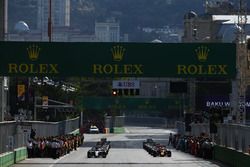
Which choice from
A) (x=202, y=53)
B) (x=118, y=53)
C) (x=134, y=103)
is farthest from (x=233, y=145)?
(x=134, y=103)

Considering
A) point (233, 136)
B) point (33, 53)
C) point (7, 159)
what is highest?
point (33, 53)

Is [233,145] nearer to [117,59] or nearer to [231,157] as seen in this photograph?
[231,157]

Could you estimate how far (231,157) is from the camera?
39.1 m

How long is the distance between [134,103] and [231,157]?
69812mm

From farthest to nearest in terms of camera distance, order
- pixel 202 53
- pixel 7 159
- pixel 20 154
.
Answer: pixel 20 154 < pixel 202 53 < pixel 7 159

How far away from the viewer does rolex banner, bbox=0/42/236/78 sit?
4403 cm

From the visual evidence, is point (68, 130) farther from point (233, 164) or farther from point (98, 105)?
point (233, 164)

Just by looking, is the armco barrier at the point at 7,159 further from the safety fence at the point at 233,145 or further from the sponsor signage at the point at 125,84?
the sponsor signage at the point at 125,84

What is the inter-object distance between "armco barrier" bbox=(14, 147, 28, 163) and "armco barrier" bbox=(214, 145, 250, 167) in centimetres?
1146

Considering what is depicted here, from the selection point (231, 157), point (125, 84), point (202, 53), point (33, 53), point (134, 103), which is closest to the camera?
point (231, 157)

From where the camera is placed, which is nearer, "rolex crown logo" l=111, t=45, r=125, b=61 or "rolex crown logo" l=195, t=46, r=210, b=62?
"rolex crown logo" l=111, t=45, r=125, b=61

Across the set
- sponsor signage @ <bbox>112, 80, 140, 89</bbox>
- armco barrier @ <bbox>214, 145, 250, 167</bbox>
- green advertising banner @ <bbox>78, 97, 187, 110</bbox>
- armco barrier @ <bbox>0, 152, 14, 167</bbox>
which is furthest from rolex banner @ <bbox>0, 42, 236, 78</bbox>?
green advertising banner @ <bbox>78, 97, 187, 110</bbox>

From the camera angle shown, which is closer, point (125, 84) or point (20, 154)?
point (20, 154)

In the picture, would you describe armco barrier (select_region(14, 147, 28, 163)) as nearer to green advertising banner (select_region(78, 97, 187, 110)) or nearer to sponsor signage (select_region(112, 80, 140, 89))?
sponsor signage (select_region(112, 80, 140, 89))
